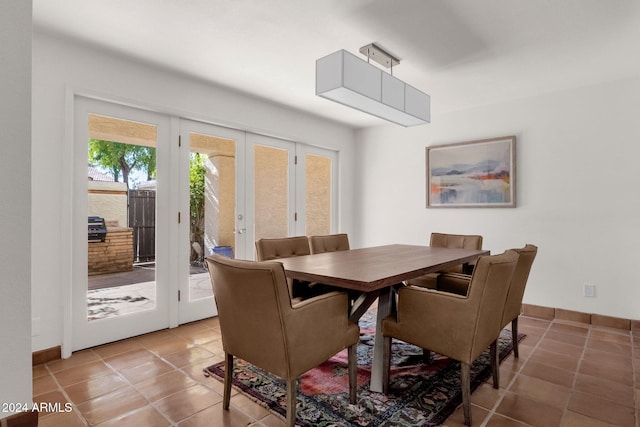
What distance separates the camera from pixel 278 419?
5.93 ft

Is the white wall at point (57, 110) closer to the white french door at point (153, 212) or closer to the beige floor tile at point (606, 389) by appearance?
the white french door at point (153, 212)

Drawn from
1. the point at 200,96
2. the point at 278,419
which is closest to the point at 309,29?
the point at 200,96

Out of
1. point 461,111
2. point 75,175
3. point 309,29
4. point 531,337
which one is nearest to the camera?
point 309,29

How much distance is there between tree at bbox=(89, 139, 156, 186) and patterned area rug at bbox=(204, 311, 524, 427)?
1826mm

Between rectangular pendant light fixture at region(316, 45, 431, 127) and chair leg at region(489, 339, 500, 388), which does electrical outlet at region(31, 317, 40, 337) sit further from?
chair leg at region(489, 339, 500, 388)

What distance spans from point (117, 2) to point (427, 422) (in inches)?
119

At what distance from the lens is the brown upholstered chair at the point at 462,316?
1709mm

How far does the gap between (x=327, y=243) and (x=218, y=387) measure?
1602 mm

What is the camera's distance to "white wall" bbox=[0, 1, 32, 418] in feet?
4.14

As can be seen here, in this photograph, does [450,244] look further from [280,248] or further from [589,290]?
[280,248]

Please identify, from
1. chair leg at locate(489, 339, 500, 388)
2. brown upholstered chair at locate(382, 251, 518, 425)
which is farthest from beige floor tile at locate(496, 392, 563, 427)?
brown upholstered chair at locate(382, 251, 518, 425)

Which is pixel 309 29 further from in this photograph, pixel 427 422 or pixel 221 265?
pixel 427 422

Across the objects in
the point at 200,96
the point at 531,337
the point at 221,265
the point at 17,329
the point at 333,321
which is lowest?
the point at 531,337

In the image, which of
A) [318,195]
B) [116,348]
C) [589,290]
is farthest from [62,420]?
[589,290]
